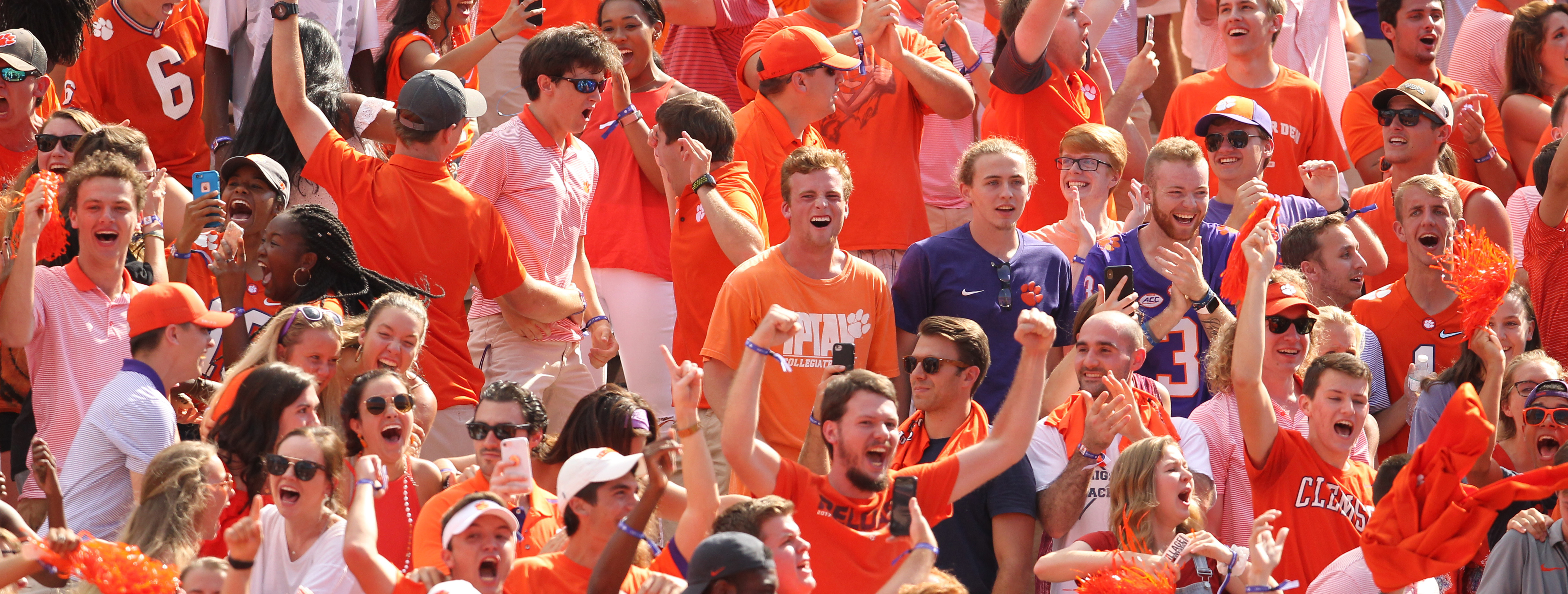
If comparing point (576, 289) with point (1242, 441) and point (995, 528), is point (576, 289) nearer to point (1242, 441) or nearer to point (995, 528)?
point (995, 528)

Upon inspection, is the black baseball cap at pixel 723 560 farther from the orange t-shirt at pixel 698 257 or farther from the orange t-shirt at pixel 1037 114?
the orange t-shirt at pixel 1037 114

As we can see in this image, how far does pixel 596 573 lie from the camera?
204 inches

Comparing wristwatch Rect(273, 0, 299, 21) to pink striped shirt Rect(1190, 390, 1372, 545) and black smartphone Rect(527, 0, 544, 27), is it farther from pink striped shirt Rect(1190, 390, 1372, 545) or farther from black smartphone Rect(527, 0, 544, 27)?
pink striped shirt Rect(1190, 390, 1372, 545)

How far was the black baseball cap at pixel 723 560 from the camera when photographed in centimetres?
479

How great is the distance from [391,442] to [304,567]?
680 mm

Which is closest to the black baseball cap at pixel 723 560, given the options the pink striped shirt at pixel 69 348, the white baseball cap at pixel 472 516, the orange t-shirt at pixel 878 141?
the white baseball cap at pixel 472 516

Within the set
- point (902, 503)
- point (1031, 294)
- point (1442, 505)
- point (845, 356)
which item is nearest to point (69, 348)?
point (845, 356)

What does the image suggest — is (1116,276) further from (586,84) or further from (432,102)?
(432,102)

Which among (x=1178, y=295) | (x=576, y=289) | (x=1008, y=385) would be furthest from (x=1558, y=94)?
(x=576, y=289)

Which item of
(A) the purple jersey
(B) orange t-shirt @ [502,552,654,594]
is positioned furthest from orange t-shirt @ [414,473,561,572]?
(A) the purple jersey

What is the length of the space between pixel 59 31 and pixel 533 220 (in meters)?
3.02

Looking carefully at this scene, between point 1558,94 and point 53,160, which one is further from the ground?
point 1558,94

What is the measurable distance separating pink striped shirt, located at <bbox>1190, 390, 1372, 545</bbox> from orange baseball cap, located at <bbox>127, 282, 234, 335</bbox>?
12.3 ft

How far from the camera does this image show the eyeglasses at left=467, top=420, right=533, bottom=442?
19.8 ft
